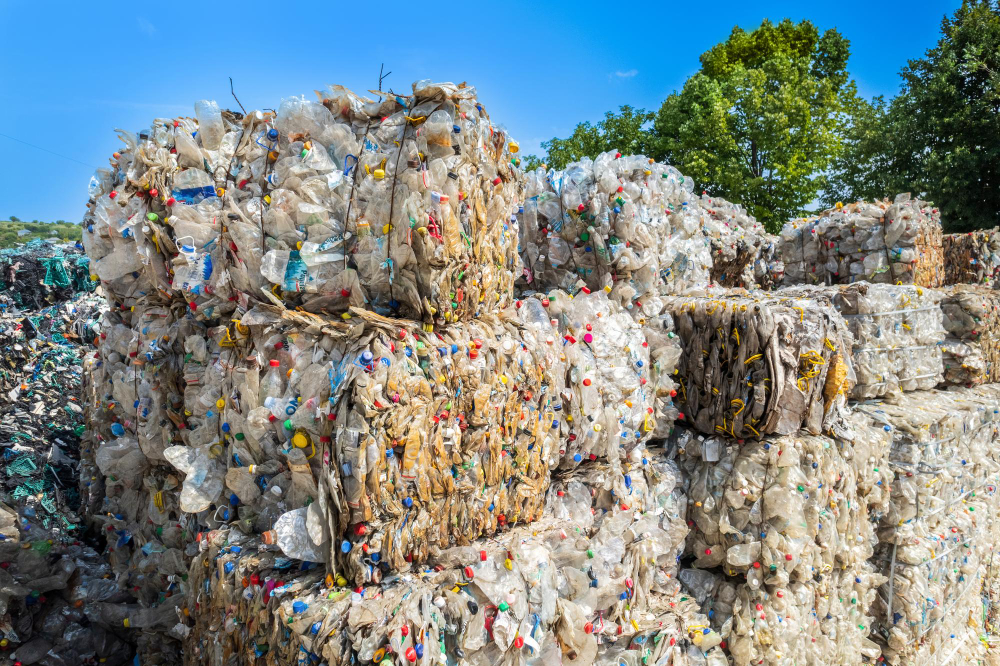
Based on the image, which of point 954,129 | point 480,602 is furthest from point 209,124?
point 954,129

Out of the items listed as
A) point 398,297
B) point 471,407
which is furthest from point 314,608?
point 398,297

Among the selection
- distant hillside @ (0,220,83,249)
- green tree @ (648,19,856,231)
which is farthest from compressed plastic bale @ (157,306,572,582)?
green tree @ (648,19,856,231)

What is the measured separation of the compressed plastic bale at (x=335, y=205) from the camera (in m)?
1.74

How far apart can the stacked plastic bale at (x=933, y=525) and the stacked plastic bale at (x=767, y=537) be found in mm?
648

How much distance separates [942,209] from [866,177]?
5.50 feet

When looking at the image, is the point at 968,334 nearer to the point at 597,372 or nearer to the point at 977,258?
the point at 597,372

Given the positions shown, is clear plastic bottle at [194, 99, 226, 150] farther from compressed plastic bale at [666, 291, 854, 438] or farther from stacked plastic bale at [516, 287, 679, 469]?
compressed plastic bale at [666, 291, 854, 438]

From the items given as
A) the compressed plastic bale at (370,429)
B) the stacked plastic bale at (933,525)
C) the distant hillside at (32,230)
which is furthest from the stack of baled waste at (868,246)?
the distant hillside at (32,230)

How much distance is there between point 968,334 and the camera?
390cm

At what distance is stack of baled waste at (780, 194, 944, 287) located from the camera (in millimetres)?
4156

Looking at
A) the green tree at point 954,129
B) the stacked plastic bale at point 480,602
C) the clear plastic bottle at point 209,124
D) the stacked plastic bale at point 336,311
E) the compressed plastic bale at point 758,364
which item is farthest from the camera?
the green tree at point 954,129

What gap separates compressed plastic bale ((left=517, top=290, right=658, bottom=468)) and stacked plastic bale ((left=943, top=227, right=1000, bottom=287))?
6.10m

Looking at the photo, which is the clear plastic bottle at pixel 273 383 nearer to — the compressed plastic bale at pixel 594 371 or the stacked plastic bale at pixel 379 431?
the stacked plastic bale at pixel 379 431

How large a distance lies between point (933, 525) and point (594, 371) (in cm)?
257
